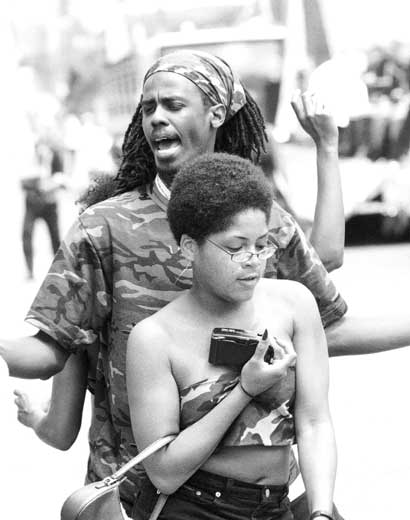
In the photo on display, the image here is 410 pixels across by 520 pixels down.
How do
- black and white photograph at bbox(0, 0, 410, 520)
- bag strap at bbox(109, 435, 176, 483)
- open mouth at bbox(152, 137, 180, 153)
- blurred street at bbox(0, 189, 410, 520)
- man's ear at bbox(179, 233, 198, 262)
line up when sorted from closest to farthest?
Result: bag strap at bbox(109, 435, 176, 483) → black and white photograph at bbox(0, 0, 410, 520) → man's ear at bbox(179, 233, 198, 262) → open mouth at bbox(152, 137, 180, 153) → blurred street at bbox(0, 189, 410, 520)

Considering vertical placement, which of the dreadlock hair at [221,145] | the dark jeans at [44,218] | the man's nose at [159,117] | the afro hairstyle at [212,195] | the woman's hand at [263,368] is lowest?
the dark jeans at [44,218]

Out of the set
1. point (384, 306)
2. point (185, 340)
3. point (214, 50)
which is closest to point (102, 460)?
point (185, 340)

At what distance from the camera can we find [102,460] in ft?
9.56

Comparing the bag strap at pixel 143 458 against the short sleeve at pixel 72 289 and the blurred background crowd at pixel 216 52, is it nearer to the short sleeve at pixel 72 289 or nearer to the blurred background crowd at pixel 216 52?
the short sleeve at pixel 72 289

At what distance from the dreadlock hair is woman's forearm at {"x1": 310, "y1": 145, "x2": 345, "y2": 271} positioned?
19cm

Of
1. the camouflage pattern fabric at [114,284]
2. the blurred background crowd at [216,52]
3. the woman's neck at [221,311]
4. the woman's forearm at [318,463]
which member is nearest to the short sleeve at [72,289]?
the camouflage pattern fabric at [114,284]

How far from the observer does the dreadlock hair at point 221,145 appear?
305cm

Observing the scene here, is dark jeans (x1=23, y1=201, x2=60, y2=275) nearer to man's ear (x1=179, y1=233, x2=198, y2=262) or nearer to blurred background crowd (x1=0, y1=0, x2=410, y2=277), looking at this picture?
blurred background crowd (x1=0, y1=0, x2=410, y2=277)

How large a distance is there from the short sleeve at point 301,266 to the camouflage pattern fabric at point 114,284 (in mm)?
14

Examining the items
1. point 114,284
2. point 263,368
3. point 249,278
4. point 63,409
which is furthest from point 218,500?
point 63,409

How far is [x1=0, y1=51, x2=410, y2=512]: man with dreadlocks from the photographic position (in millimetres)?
2785

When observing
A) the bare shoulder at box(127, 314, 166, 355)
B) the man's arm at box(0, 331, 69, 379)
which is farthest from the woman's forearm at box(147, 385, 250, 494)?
the man's arm at box(0, 331, 69, 379)

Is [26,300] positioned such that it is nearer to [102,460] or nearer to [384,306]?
[384,306]

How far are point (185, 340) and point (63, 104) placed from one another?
12431mm
